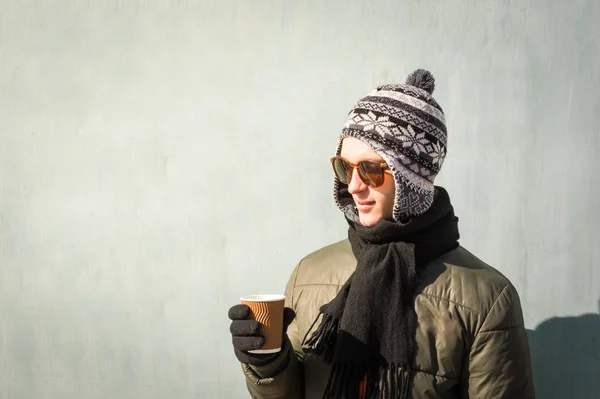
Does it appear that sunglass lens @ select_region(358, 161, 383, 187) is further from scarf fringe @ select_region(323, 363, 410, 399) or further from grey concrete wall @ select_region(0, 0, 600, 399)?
grey concrete wall @ select_region(0, 0, 600, 399)

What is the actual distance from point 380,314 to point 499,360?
0.40 metres

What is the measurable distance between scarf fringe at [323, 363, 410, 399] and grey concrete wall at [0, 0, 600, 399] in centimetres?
88

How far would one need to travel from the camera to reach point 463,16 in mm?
2926

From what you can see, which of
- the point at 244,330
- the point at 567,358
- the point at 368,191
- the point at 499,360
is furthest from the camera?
the point at 567,358

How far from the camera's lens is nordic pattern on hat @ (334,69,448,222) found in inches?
88.6

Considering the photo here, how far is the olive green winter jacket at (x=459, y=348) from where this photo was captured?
221cm

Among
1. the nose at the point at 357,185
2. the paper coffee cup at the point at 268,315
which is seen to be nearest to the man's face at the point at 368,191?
the nose at the point at 357,185

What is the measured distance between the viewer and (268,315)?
6.64 ft

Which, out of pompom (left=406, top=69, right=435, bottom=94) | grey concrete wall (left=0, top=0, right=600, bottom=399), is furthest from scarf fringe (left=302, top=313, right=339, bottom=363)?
pompom (left=406, top=69, right=435, bottom=94)

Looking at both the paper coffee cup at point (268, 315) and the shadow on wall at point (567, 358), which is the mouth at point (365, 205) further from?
the shadow on wall at point (567, 358)

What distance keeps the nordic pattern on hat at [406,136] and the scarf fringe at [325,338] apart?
410 millimetres

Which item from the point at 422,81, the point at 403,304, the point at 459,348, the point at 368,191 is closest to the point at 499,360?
the point at 459,348

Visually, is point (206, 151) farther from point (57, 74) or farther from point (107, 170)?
point (57, 74)

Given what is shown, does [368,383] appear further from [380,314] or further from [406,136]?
[406,136]
